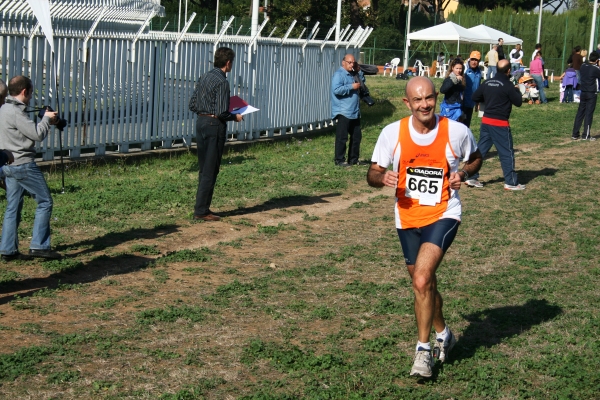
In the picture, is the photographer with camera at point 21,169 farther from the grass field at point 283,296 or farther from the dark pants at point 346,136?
the dark pants at point 346,136

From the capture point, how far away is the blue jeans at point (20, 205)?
8125 millimetres

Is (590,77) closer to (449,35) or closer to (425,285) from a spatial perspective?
(425,285)

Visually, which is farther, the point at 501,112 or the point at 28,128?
the point at 501,112

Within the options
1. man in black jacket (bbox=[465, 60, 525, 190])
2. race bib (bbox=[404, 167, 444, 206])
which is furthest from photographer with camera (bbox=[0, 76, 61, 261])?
man in black jacket (bbox=[465, 60, 525, 190])

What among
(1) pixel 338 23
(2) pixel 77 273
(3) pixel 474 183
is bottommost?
(2) pixel 77 273

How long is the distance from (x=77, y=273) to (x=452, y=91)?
7846mm

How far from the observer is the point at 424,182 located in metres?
5.60

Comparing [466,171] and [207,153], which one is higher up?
[466,171]

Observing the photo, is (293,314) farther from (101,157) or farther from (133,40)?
(133,40)

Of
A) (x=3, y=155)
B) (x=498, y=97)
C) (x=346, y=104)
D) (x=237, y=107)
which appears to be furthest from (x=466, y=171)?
(x=346, y=104)

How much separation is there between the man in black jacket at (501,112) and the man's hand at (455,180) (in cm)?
772

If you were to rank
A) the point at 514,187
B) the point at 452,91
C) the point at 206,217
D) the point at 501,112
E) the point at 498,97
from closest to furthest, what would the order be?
the point at 206,217 → the point at 498,97 → the point at 501,112 → the point at 514,187 → the point at 452,91

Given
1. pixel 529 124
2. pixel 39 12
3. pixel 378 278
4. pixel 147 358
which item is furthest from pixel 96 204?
pixel 529 124

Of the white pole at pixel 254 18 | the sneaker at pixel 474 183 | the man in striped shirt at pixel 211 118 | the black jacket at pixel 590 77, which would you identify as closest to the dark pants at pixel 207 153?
the man in striped shirt at pixel 211 118
